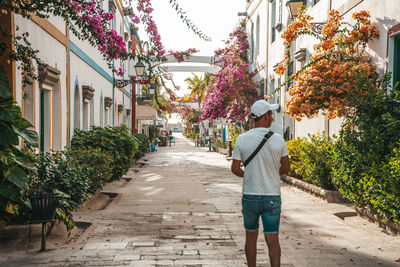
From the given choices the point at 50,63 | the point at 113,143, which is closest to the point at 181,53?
the point at 113,143

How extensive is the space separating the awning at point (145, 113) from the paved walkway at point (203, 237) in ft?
67.4

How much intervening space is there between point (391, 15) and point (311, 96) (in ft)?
7.04

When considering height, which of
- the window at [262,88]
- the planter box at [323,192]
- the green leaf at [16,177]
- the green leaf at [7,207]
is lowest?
the planter box at [323,192]

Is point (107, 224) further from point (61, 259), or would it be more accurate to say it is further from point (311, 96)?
point (311, 96)

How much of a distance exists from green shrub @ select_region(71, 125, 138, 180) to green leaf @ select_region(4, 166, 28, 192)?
20.1ft

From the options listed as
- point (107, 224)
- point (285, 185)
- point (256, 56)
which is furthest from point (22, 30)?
point (256, 56)

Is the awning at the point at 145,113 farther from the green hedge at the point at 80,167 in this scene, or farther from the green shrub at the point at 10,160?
the green shrub at the point at 10,160

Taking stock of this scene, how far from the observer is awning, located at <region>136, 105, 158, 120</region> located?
101ft

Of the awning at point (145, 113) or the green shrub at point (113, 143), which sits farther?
the awning at point (145, 113)

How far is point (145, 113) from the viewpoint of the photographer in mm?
31078

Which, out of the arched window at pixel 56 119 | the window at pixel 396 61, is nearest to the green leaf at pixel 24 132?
the arched window at pixel 56 119

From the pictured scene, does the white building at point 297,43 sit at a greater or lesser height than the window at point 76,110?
greater

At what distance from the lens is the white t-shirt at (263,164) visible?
4238 mm

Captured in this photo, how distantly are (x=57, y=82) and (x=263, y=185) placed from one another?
761 centimetres
